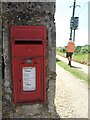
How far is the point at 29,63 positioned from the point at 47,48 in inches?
11.2

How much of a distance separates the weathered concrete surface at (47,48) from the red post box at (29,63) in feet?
0.22

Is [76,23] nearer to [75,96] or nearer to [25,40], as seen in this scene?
[75,96]

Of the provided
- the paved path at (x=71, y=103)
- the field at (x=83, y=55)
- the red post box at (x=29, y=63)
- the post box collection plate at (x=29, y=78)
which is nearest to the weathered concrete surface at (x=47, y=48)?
the red post box at (x=29, y=63)

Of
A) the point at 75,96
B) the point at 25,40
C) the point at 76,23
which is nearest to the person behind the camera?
the point at 25,40

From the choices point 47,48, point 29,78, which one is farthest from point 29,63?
point 47,48

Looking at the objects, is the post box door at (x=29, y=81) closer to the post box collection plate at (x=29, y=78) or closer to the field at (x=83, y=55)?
the post box collection plate at (x=29, y=78)

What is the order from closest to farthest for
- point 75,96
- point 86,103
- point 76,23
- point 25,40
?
1. point 25,40
2. point 86,103
3. point 75,96
4. point 76,23

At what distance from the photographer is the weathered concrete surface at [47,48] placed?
163 inches

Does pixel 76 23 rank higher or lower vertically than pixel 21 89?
higher

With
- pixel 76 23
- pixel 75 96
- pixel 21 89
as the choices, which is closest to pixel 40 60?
pixel 21 89

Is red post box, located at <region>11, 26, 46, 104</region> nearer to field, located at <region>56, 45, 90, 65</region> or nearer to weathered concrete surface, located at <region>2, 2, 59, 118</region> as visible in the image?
weathered concrete surface, located at <region>2, 2, 59, 118</region>

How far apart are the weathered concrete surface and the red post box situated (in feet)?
0.22

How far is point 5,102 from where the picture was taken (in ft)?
14.3

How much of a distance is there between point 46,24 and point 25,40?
0.32 m
